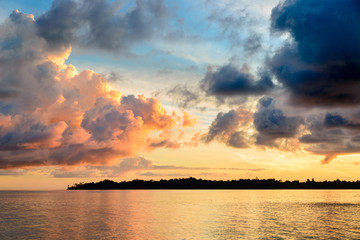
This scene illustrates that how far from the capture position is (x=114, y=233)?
70562mm

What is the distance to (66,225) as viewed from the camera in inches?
3329

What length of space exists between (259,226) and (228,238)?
67.5ft

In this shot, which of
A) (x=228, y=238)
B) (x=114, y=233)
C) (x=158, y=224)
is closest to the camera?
(x=228, y=238)

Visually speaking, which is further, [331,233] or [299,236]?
[331,233]

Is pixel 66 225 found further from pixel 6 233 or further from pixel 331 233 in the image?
pixel 331 233

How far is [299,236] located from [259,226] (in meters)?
15.9

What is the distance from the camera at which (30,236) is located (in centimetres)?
6750

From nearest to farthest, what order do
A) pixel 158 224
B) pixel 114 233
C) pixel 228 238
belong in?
pixel 228 238
pixel 114 233
pixel 158 224

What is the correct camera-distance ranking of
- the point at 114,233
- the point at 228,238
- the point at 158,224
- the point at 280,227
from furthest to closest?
1. the point at 158,224
2. the point at 280,227
3. the point at 114,233
4. the point at 228,238

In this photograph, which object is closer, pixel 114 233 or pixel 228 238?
pixel 228 238

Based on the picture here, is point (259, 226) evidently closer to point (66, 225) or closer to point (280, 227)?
point (280, 227)

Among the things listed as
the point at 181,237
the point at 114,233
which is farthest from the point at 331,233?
the point at 114,233

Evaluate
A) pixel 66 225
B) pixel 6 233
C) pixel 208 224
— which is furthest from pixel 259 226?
pixel 6 233

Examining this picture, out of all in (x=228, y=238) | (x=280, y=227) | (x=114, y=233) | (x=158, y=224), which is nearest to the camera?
(x=228, y=238)
